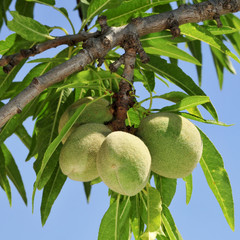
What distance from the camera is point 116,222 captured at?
3.75 feet

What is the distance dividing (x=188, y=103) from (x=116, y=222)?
381mm

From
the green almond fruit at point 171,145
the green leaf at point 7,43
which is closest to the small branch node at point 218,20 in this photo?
the green almond fruit at point 171,145

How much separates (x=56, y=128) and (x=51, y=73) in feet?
1.34

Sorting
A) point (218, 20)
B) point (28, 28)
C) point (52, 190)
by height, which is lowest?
point (52, 190)

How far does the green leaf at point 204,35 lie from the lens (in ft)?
3.93

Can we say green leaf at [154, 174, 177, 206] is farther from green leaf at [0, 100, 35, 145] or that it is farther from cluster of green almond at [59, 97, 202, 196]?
green leaf at [0, 100, 35, 145]

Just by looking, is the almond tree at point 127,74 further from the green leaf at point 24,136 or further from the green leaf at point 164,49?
the green leaf at point 24,136

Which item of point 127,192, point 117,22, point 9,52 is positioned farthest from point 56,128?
point 127,192

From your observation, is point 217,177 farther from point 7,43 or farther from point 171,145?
point 7,43

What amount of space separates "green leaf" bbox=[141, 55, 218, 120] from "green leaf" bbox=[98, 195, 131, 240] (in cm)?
38

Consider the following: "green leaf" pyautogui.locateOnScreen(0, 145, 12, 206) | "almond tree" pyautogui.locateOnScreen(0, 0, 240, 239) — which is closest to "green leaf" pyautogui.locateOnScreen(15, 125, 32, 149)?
"green leaf" pyautogui.locateOnScreen(0, 145, 12, 206)

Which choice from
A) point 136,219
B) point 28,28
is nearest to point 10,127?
point 28,28

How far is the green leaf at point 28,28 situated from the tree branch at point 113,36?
0.13 m

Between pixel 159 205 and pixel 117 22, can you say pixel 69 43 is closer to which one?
pixel 117 22
